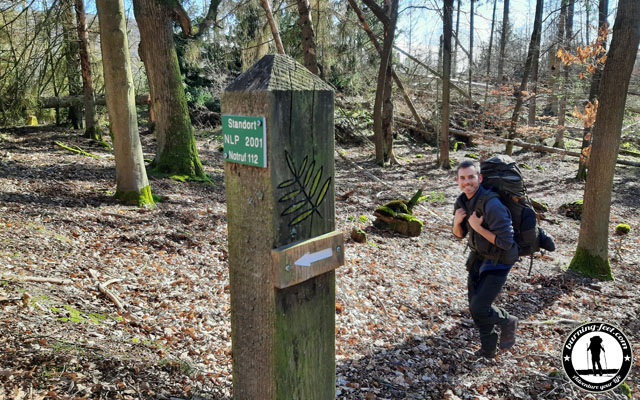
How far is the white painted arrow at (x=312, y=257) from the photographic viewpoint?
6.81 feet

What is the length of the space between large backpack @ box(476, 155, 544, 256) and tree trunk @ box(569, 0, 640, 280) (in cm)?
408

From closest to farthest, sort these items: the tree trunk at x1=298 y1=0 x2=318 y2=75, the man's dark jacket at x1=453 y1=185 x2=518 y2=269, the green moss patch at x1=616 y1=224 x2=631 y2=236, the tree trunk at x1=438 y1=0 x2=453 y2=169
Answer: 1. the man's dark jacket at x1=453 y1=185 x2=518 y2=269
2. the green moss patch at x1=616 y1=224 x2=631 y2=236
3. the tree trunk at x1=298 y1=0 x2=318 y2=75
4. the tree trunk at x1=438 y1=0 x2=453 y2=169

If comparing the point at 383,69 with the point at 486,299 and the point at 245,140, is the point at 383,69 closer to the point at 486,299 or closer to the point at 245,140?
the point at 486,299

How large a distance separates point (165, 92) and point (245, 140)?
26.1 feet

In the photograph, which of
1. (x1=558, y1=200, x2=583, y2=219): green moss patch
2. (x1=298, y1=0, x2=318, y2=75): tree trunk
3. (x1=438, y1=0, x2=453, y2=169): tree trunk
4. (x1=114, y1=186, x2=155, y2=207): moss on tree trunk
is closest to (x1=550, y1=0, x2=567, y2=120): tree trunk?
(x1=558, y1=200, x2=583, y2=219): green moss patch

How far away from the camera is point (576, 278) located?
7082mm

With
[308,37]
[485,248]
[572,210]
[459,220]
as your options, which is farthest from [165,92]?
[572,210]

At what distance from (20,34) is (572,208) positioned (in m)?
15.5

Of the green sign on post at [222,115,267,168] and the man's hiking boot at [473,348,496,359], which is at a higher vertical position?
the green sign on post at [222,115,267,168]

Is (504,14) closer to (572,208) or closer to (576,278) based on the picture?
(572,208)

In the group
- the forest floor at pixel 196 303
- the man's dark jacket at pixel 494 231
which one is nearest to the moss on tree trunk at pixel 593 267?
the forest floor at pixel 196 303

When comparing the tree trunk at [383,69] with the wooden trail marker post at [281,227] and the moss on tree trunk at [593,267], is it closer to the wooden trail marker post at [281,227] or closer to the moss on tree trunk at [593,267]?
the moss on tree trunk at [593,267]

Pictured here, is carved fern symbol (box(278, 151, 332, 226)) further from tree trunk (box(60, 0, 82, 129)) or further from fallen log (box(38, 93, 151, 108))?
fallen log (box(38, 93, 151, 108))

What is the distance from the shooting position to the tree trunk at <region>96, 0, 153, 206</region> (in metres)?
6.79
